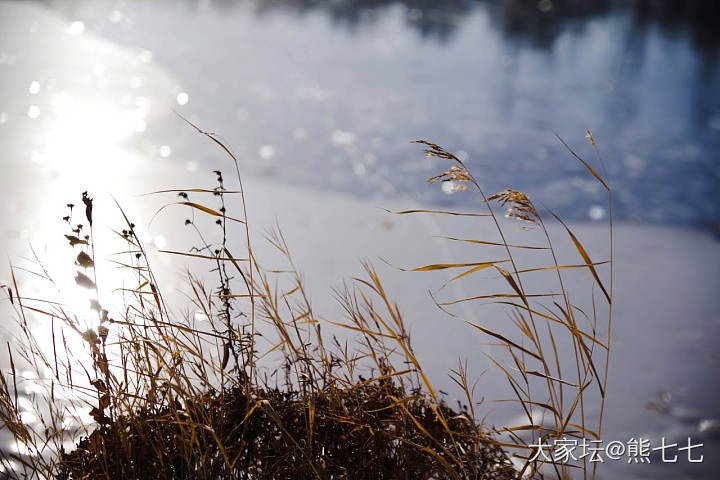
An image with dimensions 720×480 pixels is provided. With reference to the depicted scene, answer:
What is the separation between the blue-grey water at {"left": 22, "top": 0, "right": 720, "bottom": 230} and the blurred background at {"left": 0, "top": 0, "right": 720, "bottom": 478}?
0.03 m

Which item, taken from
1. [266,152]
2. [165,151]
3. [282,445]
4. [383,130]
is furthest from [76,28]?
[282,445]

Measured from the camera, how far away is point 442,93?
6059 mm

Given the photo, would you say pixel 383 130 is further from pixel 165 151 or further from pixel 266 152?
pixel 165 151

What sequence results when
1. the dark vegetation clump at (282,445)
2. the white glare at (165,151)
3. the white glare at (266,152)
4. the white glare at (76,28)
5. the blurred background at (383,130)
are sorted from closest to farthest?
the dark vegetation clump at (282,445)
the blurred background at (383,130)
the white glare at (165,151)
the white glare at (266,152)
the white glare at (76,28)

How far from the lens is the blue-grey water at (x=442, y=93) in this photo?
4539 millimetres

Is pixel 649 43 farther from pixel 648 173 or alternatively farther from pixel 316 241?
pixel 316 241

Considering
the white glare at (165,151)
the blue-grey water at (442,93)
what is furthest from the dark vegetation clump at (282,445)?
the white glare at (165,151)

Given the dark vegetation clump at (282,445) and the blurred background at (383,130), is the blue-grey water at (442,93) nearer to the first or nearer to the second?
the blurred background at (383,130)

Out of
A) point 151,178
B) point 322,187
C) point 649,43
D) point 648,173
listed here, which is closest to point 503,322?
point 322,187

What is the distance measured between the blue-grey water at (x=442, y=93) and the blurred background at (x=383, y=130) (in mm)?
25

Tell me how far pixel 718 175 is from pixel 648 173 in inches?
22.1

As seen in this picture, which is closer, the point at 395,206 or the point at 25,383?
the point at 25,383

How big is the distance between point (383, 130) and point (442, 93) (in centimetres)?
119

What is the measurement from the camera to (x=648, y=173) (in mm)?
4863
